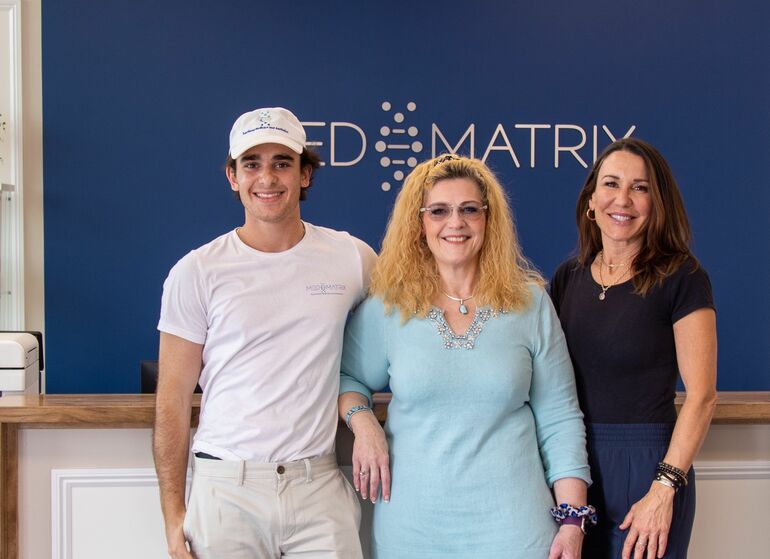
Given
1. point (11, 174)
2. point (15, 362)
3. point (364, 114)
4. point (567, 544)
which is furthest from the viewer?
point (364, 114)

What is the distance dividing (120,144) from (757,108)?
3.85 m

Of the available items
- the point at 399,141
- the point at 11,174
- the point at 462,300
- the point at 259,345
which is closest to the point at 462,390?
the point at 462,300

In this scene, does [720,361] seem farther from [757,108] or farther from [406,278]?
[406,278]

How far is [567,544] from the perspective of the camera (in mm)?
1734

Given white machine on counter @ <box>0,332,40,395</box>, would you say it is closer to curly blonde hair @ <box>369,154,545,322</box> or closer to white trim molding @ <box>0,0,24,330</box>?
curly blonde hair @ <box>369,154,545,322</box>

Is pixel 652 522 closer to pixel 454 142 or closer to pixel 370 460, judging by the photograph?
pixel 370 460

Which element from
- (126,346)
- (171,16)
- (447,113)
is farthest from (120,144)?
(447,113)

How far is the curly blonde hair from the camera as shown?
183 cm

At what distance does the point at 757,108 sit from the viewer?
5180 mm

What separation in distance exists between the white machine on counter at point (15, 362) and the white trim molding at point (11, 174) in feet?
7.11

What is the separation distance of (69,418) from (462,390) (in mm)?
1012

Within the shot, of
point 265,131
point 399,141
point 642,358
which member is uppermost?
point 399,141

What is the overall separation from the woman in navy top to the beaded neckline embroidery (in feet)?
0.88

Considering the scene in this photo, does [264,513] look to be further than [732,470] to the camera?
No
